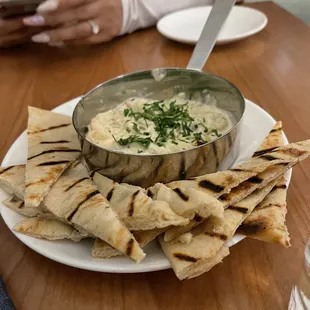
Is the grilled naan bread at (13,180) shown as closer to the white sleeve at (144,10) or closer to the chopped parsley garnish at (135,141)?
the chopped parsley garnish at (135,141)

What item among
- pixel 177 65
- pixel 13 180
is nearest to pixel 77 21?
pixel 177 65

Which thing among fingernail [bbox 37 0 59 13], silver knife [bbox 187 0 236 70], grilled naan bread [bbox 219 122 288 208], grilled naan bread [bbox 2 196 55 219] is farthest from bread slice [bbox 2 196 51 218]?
fingernail [bbox 37 0 59 13]

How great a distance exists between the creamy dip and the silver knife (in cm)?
17

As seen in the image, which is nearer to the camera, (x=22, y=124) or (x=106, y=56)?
(x=22, y=124)

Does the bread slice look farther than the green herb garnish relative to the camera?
No

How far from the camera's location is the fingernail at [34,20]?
1.70 meters

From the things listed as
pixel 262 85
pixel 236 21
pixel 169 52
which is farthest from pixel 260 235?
pixel 236 21

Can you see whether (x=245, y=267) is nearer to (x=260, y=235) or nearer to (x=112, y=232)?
(x=260, y=235)

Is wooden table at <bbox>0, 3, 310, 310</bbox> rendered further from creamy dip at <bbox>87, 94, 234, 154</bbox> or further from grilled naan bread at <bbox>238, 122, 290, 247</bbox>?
creamy dip at <bbox>87, 94, 234, 154</bbox>

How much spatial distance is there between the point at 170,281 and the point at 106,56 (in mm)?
1153

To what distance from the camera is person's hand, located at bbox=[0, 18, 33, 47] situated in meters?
1.83

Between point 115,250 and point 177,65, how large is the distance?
3.28 feet

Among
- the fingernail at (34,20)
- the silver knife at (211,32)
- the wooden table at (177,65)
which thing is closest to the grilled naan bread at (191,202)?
the wooden table at (177,65)

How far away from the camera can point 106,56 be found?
5.80ft
